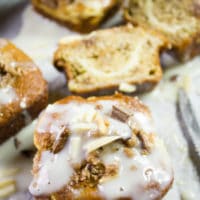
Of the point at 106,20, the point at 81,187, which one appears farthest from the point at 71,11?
the point at 81,187

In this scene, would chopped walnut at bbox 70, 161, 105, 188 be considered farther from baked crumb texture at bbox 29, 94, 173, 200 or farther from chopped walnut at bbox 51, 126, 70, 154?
chopped walnut at bbox 51, 126, 70, 154

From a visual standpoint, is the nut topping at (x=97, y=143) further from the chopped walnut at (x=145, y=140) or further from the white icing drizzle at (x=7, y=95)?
the white icing drizzle at (x=7, y=95)

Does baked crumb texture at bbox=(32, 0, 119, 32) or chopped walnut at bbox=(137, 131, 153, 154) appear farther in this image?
baked crumb texture at bbox=(32, 0, 119, 32)

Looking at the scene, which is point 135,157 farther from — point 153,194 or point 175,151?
point 175,151

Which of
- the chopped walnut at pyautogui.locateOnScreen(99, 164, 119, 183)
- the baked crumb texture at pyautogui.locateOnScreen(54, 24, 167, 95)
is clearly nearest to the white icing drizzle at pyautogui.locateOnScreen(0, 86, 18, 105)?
the baked crumb texture at pyautogui.locateOnScreen(54, 24, 167, 95)

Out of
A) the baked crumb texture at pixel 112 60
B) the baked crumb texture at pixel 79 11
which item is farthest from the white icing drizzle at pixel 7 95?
the baked crumb texture at pixel 79 11

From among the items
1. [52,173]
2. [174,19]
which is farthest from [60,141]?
[174,19]

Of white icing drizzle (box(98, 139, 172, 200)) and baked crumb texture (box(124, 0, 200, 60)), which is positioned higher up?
baked crumb texture (box(124, 0, 200, 60))

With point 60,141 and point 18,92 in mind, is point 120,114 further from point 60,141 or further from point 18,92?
point 18,92
